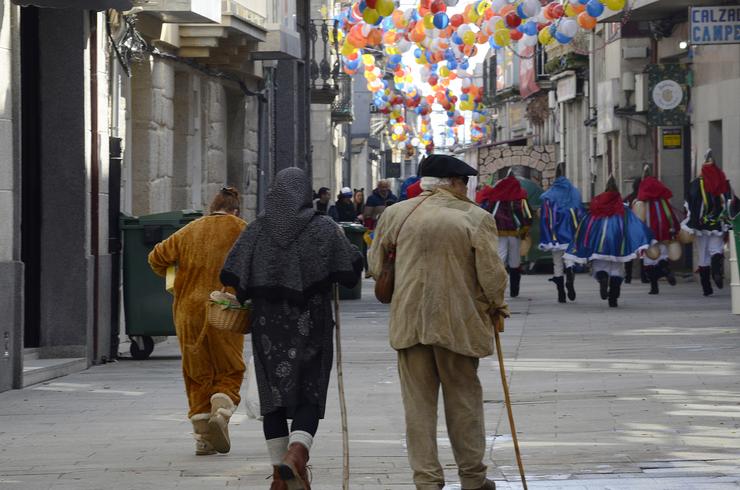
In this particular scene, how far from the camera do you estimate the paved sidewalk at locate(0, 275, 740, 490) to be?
9234 mm

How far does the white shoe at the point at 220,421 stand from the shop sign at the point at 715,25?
1466 cm

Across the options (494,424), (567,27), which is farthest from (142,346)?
(567,27)

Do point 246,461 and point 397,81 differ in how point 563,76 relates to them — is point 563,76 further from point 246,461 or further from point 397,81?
point 246,461

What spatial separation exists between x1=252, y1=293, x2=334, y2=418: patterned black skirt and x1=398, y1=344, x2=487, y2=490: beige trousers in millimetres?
560

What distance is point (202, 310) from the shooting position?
10.5 meters

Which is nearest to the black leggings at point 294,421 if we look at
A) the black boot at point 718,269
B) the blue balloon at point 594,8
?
the black boot at point 718,269

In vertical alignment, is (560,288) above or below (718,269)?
below

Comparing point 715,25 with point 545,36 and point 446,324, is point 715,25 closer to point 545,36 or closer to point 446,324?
point 545,36

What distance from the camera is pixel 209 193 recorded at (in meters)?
24.4

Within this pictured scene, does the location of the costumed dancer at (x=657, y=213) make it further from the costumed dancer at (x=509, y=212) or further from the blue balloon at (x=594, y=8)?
the blue balloon at (x=594, y=8)

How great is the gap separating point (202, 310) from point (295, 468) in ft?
7.62

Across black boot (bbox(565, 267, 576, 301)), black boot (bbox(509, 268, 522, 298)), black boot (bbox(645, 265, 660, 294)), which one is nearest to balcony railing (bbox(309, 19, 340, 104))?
black boot (bbox(509, 268, 522, 298))

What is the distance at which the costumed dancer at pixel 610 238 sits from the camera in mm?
22984

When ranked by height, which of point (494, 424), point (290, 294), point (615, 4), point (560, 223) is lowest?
point (494, 424)
